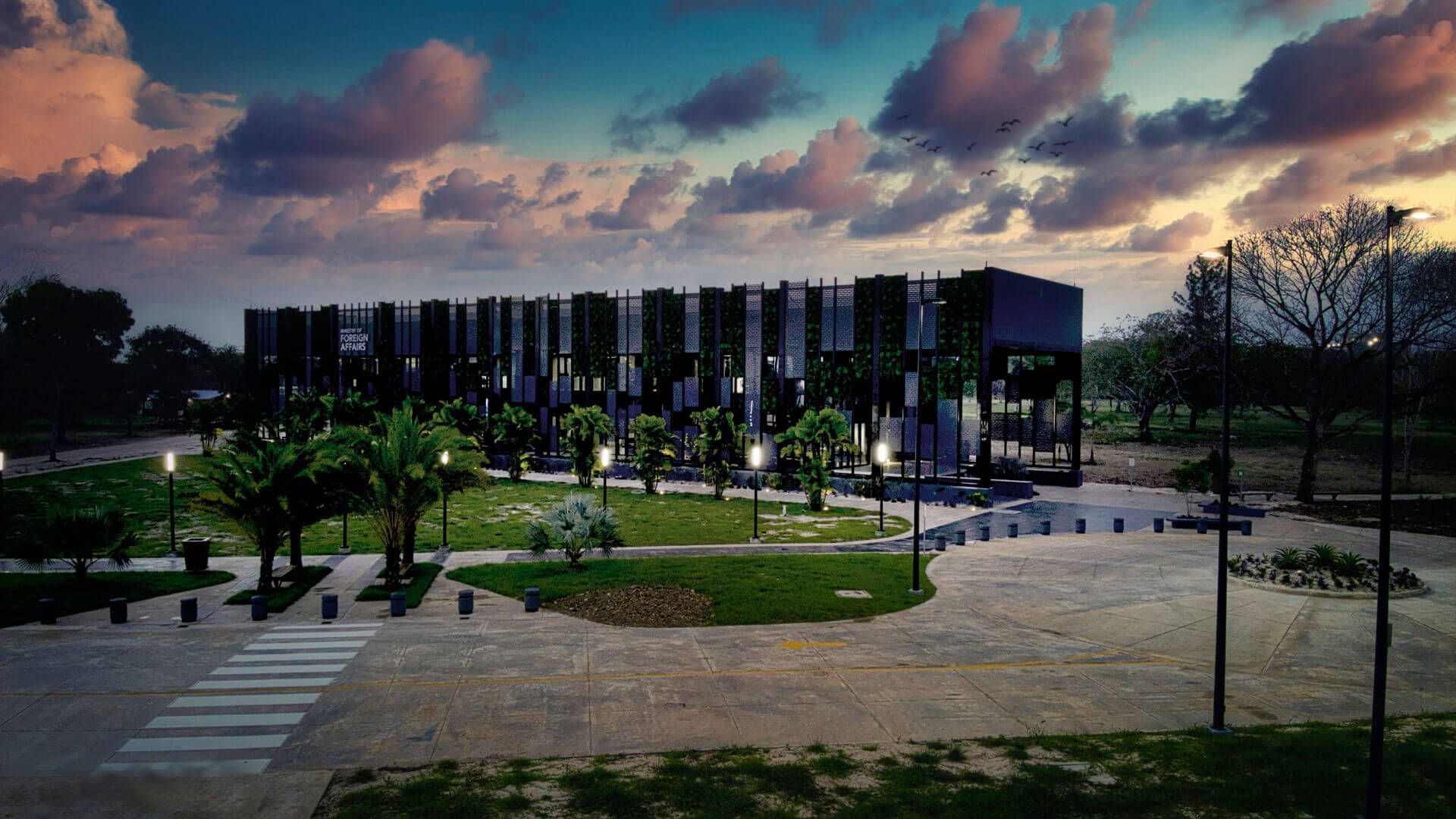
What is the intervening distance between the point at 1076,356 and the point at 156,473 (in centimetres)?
7206

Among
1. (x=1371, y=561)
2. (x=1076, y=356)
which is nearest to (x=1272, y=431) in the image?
(x=1076, y=356)

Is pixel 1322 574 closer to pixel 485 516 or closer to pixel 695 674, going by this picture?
pixel 695 674

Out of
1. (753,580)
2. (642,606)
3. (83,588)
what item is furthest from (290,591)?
(753,580)

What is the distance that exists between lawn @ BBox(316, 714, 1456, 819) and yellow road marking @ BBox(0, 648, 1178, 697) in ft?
14.3

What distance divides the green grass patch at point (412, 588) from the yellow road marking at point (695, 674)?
7.51 meters

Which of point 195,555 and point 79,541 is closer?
point 79,541

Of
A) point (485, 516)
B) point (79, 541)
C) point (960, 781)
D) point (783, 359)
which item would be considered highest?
point (783, 359)

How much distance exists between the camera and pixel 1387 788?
44.6 ft

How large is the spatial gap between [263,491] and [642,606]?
42.6ft

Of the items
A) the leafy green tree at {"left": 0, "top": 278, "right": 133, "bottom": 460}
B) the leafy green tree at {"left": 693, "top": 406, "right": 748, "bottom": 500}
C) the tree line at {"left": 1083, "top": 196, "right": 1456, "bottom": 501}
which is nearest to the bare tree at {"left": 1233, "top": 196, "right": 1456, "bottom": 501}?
the tree line at {"left": 1083, "top": 196, "right": 1456, "bottom": 501}

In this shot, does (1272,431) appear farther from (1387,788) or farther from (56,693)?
(56,693)

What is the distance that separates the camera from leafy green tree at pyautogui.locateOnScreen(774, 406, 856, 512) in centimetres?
4884

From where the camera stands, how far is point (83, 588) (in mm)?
27172

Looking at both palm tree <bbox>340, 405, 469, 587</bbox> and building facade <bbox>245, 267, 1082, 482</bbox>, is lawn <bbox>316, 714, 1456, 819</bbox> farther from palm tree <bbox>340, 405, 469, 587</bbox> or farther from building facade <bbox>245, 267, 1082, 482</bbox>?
building facade <bbox>245, 267, 1082, 482</bbox>
